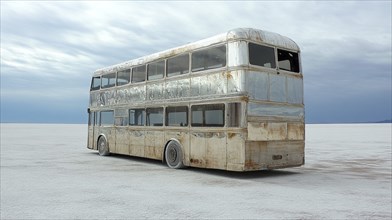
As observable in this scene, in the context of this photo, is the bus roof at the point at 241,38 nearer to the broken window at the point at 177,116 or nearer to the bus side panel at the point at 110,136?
the broken window at the point at 177,116

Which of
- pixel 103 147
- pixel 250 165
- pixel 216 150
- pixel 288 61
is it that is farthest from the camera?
pixel 103 147

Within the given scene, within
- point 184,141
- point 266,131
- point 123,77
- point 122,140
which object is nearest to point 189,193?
point 266,131

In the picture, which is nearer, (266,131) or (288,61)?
(266,131)

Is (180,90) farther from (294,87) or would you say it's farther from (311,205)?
(311,205)

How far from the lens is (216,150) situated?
33.7ft

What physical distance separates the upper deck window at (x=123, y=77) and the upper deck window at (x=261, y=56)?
20.1ft

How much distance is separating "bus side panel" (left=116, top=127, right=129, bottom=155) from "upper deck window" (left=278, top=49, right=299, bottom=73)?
6.89 meters

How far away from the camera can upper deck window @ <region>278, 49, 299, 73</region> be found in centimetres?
1062

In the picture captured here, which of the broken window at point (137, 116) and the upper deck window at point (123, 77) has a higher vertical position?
the upper deck window at point (123, 77)

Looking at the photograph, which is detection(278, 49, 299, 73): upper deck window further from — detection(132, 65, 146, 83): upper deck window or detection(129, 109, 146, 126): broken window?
detection(129, 109, 146, 126): broken window

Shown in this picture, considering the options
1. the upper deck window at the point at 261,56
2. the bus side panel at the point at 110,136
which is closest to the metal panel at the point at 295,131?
the upper deck window at the point at 261,56

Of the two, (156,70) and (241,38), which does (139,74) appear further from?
(241,38)

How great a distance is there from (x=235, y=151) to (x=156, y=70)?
471cm

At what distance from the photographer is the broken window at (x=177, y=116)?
11363 mm
